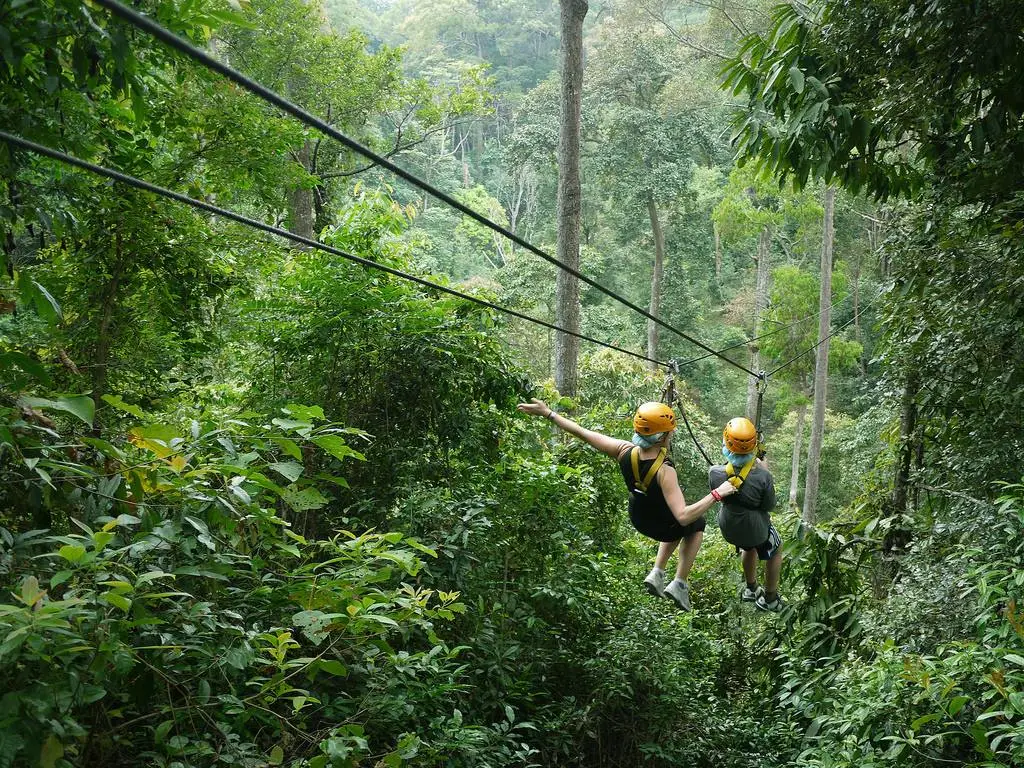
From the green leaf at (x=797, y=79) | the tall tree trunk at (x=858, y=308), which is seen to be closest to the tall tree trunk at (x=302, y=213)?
the green leaf at (x=797, y=79)

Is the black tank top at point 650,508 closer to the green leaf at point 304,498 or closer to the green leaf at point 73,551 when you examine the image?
the green leaf at point 304,498

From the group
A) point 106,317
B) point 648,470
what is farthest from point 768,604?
point 106,317

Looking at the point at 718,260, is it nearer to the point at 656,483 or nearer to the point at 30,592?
the point at 656,483

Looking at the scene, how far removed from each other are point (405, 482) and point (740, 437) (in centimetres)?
206

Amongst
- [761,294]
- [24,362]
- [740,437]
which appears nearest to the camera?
[24,362]

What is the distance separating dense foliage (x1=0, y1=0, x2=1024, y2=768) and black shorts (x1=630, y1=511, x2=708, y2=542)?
0.70 m

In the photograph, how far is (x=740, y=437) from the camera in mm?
5016

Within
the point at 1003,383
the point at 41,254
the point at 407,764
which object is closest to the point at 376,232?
the point at 41,254

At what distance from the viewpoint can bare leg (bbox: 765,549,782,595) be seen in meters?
5.73

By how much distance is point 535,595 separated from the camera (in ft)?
17.6

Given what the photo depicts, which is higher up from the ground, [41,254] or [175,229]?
[175,229]

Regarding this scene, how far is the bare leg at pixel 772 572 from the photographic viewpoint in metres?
5.73

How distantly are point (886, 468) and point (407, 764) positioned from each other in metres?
5.53

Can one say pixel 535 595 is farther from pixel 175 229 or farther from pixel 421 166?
pixel 421 166
